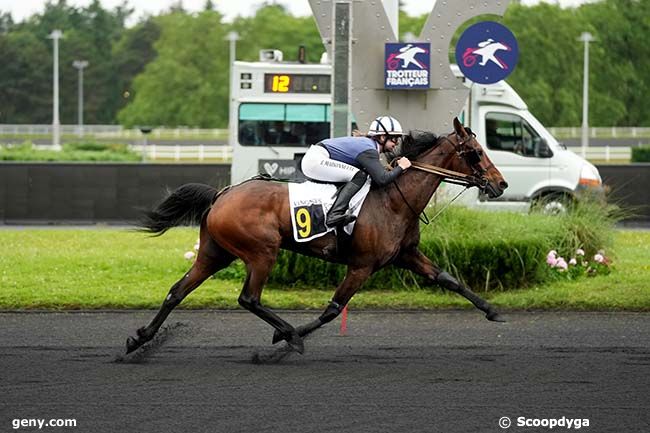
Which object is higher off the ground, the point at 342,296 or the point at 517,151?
the point at 517,151

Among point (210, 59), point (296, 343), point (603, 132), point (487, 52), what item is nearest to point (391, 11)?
point (487, 52)

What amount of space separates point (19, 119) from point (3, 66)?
4.22 meters

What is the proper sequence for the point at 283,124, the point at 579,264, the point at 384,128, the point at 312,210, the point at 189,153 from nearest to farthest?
the point at 312,210
the point at 384,128
the point at 579,264
the point at 283,124
the point at 189,153

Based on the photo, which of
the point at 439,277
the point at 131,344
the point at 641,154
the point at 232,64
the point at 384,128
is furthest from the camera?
the point at 641,154

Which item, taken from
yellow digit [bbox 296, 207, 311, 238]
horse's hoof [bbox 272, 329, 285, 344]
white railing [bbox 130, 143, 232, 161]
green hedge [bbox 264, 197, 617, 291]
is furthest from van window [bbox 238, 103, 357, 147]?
white railing [bbox 130, 143, 232, 161]

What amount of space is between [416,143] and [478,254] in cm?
343

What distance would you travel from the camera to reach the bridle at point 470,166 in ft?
34.0

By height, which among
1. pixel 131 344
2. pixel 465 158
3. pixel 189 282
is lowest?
pixel 131 344

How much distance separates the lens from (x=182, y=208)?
34.5ft

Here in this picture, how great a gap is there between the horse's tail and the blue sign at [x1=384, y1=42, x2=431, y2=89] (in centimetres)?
487

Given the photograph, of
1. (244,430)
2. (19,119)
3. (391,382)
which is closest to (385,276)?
(391,382)

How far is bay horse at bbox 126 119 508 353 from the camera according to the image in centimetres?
988

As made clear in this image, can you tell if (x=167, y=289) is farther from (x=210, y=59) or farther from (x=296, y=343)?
(x=210, y=59)

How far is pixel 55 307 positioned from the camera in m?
13.1
